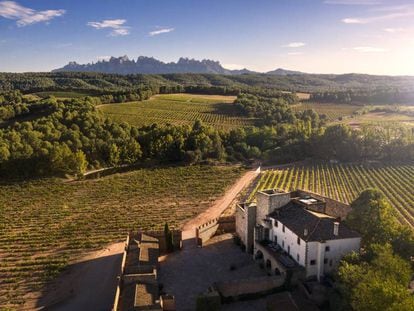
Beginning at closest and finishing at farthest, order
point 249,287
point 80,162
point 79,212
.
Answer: point 249,287 → point 79,212 → point 80,162

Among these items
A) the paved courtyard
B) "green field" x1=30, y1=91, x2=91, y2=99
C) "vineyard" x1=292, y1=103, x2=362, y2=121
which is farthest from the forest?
"green field" x1=30, y1=91, x2=91, y2=99

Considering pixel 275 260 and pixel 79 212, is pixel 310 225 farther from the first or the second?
pixel 79 212

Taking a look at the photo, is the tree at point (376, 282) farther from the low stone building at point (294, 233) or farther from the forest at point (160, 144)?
the forest at point (160, 144)

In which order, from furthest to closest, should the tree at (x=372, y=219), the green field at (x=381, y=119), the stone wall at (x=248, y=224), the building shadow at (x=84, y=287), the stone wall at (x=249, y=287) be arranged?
the green field at (x=381, y=119), the stone wall at (x=248, y=224), the tree at (x=372, y=219), the building shadow at (x=84, y=287), the stone wall at (x=249, y=287)

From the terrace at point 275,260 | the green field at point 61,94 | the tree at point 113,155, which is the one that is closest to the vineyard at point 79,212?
the tree at point 113,155

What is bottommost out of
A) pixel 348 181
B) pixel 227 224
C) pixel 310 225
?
pixel 348 181

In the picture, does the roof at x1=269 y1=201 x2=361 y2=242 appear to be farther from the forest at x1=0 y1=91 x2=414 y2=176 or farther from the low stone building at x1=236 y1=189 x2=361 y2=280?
the forest at x1=0 y1=91 x2=414 y2=176

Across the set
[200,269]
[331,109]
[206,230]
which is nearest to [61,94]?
[331,109]
